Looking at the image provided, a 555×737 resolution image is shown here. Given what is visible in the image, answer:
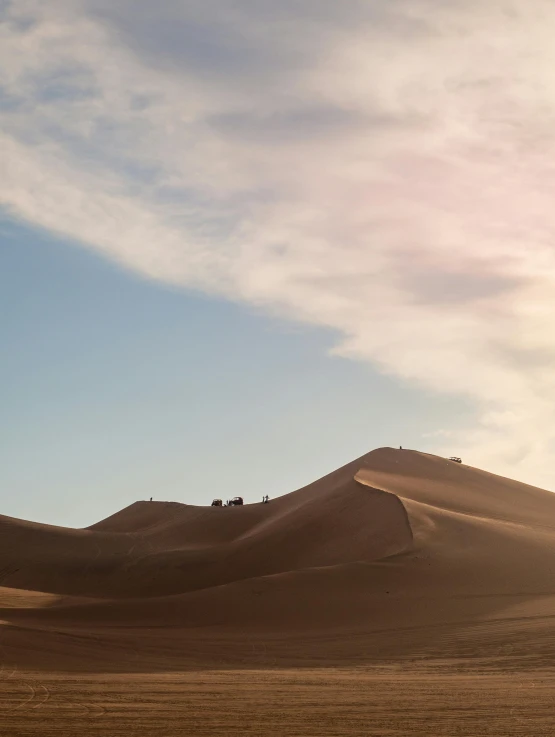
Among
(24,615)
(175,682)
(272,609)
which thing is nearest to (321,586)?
(272,609)

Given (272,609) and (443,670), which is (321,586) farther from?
(443,670)

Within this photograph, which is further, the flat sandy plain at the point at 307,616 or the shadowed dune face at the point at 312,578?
the shadowed dune face at the point at 312,578

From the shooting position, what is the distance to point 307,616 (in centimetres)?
2952

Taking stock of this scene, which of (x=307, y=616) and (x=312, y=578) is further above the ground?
(x=312, y=578)

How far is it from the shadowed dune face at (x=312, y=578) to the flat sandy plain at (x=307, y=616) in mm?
113

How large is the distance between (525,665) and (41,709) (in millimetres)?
10403

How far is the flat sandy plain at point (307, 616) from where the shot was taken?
13641 mm

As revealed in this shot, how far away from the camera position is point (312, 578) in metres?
33.0

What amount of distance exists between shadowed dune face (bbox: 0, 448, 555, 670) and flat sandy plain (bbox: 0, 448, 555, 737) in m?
0.11

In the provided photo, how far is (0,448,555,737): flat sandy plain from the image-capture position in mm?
13641

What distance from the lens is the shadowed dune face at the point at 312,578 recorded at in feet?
79.6

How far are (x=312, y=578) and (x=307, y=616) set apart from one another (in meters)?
3.49

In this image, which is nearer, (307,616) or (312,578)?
(307,616)

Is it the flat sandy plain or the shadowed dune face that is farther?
the shadowed dune face
